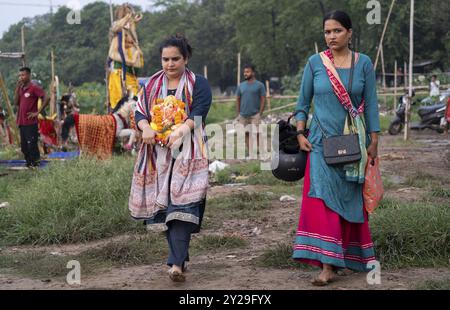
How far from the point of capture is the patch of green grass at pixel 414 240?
16.3 ft

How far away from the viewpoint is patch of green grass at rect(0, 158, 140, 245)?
21.4ft

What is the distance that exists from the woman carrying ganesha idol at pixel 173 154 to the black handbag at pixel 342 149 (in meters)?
0.87

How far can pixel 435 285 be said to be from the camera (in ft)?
13.9

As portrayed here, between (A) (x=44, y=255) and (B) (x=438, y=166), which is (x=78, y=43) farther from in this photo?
(A) (x=44, y=255)

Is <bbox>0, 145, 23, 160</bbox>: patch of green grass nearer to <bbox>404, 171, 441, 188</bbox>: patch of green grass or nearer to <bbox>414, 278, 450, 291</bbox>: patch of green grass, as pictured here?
<bbox>404, 171, 441, 188</bbox>: patch of green grass

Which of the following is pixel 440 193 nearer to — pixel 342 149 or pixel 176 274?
pixel 342 149

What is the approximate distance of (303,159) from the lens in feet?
15.9

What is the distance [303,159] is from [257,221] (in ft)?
7.40

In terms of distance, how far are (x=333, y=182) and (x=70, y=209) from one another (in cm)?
325

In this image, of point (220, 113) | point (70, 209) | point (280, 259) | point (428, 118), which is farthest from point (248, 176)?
point (220, 113)

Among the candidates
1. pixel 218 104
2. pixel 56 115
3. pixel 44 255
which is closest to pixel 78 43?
pixel 218 104

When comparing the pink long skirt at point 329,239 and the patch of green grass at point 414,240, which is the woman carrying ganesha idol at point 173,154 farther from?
the patch of green grass at point 414,240

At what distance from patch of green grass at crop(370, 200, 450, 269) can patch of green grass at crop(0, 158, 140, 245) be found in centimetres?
250

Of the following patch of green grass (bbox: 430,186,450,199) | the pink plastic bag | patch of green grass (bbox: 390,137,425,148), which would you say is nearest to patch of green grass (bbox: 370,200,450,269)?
the pink plastic bag
